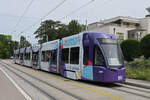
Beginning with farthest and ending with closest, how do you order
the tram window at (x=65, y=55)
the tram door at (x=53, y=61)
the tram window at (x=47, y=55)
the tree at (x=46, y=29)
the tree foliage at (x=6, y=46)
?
the tree foliage at (x=6, y=46) → the tree at (x=46, y=29) → the tram window at (x=47, y=55) → the tram door at (x=53, y=61) → the tram window at (x=65, y=55)

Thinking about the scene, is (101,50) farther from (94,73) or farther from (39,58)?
(39,58)

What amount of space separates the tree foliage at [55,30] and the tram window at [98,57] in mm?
50751

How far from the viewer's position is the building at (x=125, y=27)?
4069 centimetres

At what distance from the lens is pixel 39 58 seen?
886 inches

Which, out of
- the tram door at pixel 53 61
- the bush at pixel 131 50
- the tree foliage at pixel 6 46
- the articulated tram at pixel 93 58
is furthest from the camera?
the tree foliage at pixel 6 46

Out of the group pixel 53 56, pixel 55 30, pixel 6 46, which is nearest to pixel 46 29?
pixel 55 30

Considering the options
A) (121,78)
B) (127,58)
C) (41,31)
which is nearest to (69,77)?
(121,78)

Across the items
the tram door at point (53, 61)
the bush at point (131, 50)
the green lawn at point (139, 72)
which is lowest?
the green lawn at point (139, 72)

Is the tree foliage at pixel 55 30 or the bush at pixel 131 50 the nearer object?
the bush at pixel 131 50

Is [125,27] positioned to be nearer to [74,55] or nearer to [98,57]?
[74,55]

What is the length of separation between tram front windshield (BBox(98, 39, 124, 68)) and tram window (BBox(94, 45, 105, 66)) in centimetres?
31

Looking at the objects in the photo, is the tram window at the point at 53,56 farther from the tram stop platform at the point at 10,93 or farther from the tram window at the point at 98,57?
the tram stop platform at the point at 10,93

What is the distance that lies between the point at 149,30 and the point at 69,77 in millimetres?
36462

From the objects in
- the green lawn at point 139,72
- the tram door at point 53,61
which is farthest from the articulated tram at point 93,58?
the green lawn at point 139,72
